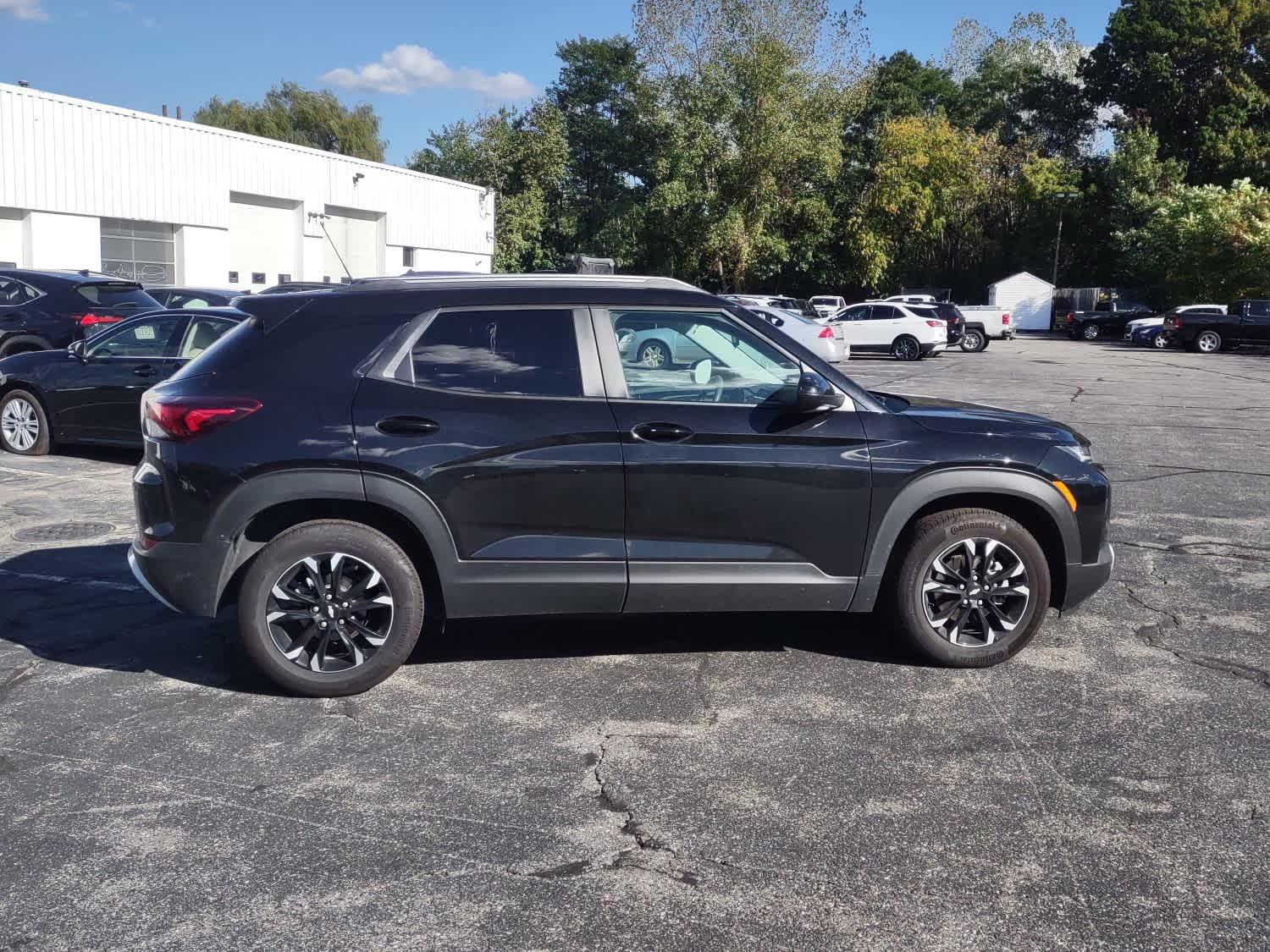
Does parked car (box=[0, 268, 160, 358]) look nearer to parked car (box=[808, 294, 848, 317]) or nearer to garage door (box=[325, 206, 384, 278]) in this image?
garage door (box=[325, 206, 384, 278])

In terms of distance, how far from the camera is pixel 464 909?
3.39 metres

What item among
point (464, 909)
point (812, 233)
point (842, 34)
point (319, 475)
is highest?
point (842, 34)

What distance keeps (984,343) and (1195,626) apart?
3370 centimetres

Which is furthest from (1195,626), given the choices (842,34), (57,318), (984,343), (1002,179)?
(1002,179)

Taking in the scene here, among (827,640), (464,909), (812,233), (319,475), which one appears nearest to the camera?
(464,909)

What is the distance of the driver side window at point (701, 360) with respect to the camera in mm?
5246

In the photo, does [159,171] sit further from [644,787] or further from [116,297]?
[644,787]

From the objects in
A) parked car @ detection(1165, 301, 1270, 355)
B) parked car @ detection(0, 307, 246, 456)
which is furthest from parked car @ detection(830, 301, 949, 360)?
parked car @ detection(0, 307, 246, 456)

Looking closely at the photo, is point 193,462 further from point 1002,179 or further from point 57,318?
point 1002,179

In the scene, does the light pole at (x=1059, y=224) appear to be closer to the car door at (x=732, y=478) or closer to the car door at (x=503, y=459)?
the car door at (x=732, y=478)

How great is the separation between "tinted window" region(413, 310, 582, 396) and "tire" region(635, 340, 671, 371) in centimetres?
30

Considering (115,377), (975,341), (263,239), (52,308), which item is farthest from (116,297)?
(975,341)

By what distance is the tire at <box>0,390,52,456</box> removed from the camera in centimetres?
1143

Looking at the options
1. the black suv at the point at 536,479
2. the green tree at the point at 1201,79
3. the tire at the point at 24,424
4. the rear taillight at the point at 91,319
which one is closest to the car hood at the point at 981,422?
the black suv at the point at 536,479
